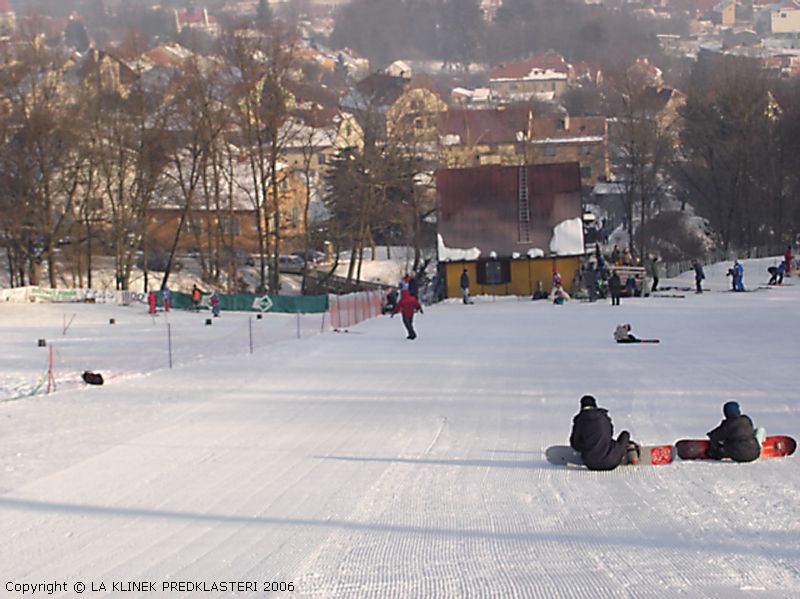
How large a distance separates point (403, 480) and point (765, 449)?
391 centimetres

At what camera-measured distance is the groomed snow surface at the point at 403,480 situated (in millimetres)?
7535

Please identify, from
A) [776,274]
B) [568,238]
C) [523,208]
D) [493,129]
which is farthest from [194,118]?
[493,129]

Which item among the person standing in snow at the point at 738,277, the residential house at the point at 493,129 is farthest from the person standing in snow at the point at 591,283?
the residential house at the point at 493,129

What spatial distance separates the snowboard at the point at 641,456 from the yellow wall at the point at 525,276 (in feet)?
137

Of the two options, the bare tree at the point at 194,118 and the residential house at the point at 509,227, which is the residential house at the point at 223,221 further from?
the residential house at the point at 509,227

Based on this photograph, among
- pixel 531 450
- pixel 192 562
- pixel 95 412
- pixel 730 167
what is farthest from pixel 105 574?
pixel 730 167

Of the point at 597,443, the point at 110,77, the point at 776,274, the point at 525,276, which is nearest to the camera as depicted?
the point at 597,443

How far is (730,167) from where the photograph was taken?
6962cm

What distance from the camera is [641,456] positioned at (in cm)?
1090

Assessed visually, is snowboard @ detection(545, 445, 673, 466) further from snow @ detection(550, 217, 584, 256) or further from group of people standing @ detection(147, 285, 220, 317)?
snow @ detection(550, 217, 584, 256)

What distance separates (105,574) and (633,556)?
12.9 feet

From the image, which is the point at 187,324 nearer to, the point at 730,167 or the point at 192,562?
the point at 192,562

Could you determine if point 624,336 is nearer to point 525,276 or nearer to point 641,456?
point 641,456

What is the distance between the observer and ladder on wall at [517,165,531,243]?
177 feet
